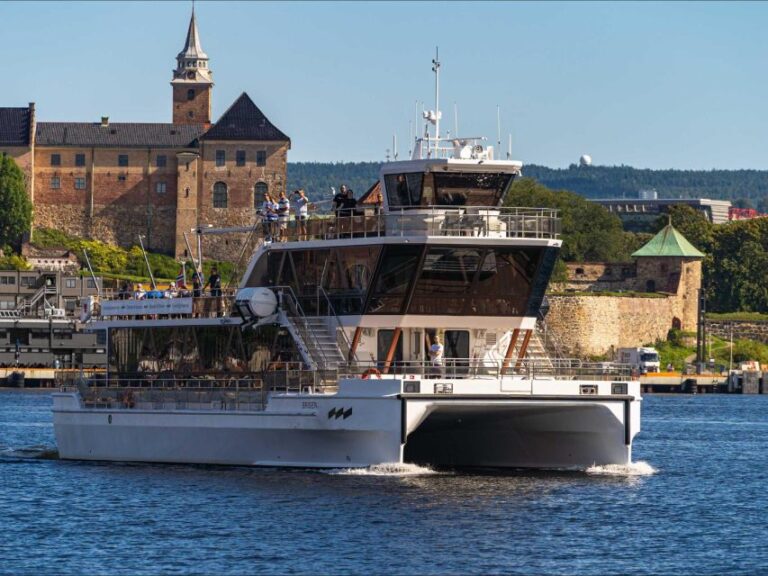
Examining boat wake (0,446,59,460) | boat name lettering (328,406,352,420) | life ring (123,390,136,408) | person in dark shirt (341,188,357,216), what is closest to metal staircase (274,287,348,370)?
person in dark shirt (341,188,357,216)

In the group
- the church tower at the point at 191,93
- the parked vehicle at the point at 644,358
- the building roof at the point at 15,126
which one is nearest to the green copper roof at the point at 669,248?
the parked vehicle at the point at 644,358

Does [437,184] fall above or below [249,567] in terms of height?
above

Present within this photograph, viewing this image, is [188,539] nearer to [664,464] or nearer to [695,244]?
[664,464]

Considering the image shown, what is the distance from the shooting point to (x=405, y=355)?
1563 inches

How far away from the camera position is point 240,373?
40812 mm

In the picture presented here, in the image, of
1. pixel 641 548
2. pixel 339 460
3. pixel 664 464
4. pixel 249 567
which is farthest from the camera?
pixel 664 464

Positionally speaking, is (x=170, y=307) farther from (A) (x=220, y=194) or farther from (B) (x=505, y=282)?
(A) (x=220, y=194)

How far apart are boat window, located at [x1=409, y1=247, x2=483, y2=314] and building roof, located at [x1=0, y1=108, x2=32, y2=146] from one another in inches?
4117

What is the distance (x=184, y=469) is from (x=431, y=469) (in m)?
4.69

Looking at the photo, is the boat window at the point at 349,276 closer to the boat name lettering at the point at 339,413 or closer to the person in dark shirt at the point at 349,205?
the person in dark shirt at the point at 349,205

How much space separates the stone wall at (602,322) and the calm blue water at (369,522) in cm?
7312

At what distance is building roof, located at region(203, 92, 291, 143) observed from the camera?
139 meters

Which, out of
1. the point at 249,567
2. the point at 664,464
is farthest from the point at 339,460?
the point at 664,464

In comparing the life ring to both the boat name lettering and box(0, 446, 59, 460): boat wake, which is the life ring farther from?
the boat name lettering
